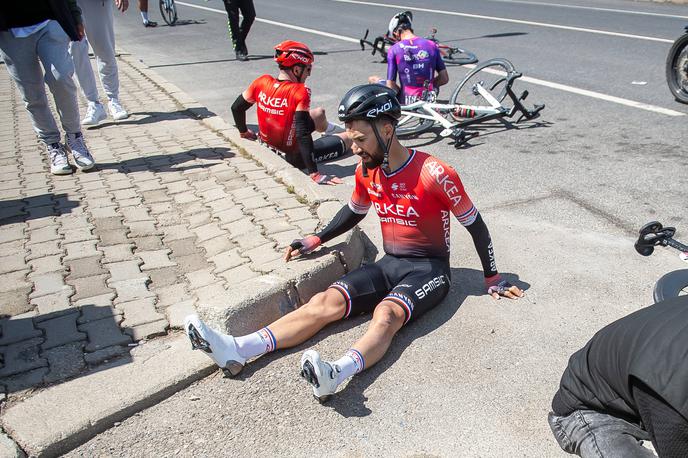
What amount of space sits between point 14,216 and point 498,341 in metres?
3.99

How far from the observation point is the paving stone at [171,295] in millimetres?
4180

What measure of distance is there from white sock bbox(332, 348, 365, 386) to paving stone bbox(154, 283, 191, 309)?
1.29 meters

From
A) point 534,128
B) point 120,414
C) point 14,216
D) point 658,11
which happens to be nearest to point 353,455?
point 120,414

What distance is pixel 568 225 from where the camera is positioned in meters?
5.17

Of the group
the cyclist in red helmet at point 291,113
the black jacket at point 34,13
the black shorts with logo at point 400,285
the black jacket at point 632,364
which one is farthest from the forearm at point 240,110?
the black jacket at point 632,364

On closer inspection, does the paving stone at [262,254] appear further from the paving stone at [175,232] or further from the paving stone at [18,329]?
the paving stone at [18,329]

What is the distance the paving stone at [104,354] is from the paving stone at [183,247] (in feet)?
3.96

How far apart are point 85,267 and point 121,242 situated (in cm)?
44

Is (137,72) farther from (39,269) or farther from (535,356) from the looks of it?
(535,356)

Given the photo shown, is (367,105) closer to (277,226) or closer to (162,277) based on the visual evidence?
(277,226)

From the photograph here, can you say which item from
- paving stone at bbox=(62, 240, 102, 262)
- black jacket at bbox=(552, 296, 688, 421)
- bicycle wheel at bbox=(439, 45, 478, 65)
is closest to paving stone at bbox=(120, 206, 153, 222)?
paving stone at bbox=(62, 240, 102, 262)

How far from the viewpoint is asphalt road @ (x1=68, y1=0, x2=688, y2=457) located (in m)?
3.09

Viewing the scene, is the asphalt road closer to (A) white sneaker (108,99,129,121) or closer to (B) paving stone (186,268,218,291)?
(B) paving stone (186,268,218,291)

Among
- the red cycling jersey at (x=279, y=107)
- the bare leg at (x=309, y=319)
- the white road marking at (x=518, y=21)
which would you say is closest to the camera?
the bare leg at (x=309, y=319)
